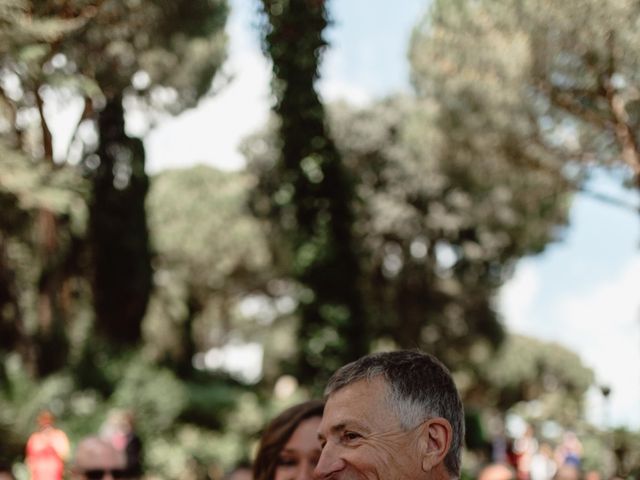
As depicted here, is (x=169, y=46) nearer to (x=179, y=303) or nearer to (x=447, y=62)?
(x=447, y=62)

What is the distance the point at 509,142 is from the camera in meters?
19.8

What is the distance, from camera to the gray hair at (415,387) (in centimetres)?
177

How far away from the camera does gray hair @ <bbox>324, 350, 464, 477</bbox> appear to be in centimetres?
177

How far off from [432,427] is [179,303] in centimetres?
3253

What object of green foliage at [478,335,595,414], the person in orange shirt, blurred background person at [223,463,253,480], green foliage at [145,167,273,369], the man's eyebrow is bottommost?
the person in orange shirt

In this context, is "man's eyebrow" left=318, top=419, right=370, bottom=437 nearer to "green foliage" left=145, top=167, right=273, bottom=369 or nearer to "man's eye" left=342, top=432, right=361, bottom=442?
"man's eye" left=342, top=432, right=361, bottom=442

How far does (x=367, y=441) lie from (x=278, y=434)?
124 cm

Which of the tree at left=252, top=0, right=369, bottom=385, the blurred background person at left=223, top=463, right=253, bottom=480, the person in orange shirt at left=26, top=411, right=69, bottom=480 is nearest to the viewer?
the blurred background person at left=223, top=463, right=253, bottom=480

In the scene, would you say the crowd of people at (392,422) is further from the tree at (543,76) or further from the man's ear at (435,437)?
the tree at (543,76)

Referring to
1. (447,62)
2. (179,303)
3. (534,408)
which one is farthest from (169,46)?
(534,408)

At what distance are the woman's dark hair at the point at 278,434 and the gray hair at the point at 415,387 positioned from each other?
3.59ft

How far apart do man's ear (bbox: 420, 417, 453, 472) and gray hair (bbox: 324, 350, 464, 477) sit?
0.01 metres

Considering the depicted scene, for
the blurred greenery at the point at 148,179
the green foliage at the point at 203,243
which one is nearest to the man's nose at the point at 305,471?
the blurred greenery at the point at 148,179

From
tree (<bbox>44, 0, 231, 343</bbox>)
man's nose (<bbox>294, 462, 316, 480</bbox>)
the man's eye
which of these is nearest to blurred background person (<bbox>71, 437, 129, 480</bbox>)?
man's nose (<bbox>294, 462, 316, 480</bbox>)
